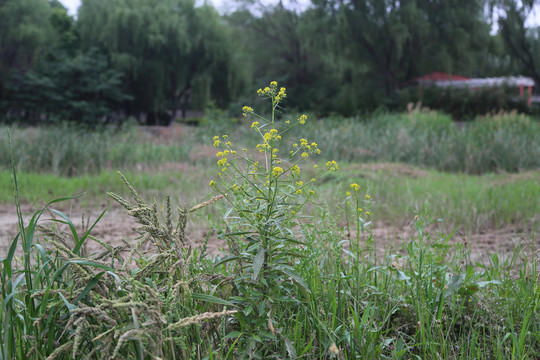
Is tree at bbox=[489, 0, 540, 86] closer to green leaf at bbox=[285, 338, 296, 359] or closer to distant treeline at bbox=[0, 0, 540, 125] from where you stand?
distant treeline at bbox=[0, 0, 540, 125]

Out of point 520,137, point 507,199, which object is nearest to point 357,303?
point 507,199

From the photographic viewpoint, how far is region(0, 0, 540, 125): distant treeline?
2228cm

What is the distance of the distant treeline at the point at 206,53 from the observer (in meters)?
22.3

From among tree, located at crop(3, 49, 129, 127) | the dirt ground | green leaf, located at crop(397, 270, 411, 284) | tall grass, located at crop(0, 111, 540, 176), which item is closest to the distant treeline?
tree, located at crop(3, 49, 129, 127)

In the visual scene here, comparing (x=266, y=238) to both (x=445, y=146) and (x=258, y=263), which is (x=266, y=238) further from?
(x=445, y=146)

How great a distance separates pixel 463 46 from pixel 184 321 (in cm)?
2764

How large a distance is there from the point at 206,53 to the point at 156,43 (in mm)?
2881

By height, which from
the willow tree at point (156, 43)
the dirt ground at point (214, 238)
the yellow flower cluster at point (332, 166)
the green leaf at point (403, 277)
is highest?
the willow tree at point (156, 43)

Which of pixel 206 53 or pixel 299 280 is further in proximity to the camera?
pixel 206 53

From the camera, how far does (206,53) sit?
2634 centimetres

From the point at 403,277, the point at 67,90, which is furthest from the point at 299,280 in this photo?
the point at 67,90

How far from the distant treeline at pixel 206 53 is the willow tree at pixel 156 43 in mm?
59

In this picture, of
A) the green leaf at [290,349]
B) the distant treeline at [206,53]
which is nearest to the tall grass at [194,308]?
the green leaf at [290,349]

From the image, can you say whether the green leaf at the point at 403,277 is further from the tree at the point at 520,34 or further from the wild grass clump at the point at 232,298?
the tree at the point at 520,34
